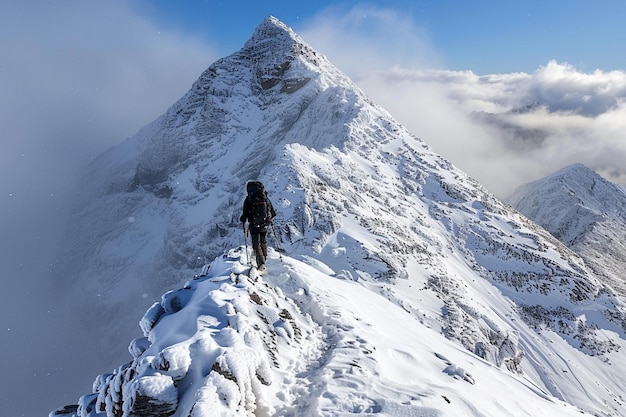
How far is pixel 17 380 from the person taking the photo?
256ft

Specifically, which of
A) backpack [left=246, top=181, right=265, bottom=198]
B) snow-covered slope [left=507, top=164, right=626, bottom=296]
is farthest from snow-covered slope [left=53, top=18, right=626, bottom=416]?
snow-covered slope [left=507, top=164, right=626, bottom=296]

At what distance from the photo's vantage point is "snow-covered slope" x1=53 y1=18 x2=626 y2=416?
904 cm

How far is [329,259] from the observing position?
4691 cm

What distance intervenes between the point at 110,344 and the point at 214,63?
327ft

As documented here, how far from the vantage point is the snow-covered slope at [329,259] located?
904cm

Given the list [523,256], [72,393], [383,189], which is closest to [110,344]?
[72,393]

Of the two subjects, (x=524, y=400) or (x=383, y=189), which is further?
(x=383, y=189)

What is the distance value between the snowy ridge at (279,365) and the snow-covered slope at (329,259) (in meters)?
0.06

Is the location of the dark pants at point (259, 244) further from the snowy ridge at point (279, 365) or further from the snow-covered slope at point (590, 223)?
the snow-covered slope at point (590, 223)

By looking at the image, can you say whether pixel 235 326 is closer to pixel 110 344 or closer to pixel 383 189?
pixel 383 189

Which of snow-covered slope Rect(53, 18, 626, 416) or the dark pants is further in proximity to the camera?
the dark pants

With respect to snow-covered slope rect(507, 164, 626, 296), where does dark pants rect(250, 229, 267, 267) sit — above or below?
below

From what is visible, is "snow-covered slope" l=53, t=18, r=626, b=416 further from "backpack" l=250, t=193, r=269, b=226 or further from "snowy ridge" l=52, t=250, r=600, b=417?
"backpack" l=250, t=193, r=269, b=226

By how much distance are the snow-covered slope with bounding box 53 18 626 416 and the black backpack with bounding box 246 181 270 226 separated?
2.26 m
